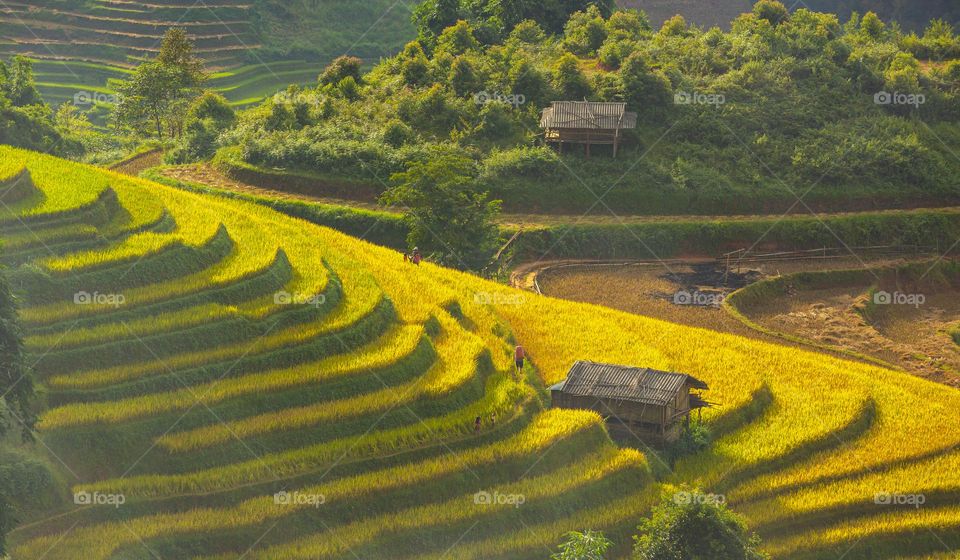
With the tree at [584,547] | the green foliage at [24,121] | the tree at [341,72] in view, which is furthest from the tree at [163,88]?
the tree at [584,547]

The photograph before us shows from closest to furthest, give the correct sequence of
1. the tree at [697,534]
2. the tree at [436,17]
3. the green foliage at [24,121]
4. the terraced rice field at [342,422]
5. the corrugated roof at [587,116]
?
Answer: the tree at [697,534] < the terraced rice field at [342,422] < the green foliage at [24,121] < the corrugated roof at [587,116] < the tree at [436,17]

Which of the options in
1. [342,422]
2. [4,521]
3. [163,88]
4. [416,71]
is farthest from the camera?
[163,88]

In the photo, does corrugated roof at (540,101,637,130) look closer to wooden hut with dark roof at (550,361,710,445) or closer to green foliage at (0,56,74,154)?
green foliage at (0,56,74,154)

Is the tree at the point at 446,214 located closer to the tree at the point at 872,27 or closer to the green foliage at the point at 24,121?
the green foliage at the point at 24,121

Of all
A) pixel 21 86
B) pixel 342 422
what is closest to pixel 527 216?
pixel 342 422

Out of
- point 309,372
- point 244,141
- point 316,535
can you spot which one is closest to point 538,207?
point 244,141

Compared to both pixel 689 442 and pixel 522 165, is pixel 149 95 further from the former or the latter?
pixel 689 442

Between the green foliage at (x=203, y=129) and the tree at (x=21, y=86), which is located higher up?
the tree at (x=21, y=86)
